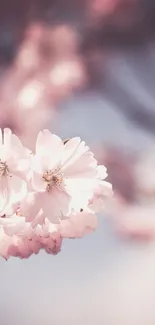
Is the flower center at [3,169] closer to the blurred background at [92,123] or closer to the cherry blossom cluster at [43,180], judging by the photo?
the cherry blossom cluster at [43,180]

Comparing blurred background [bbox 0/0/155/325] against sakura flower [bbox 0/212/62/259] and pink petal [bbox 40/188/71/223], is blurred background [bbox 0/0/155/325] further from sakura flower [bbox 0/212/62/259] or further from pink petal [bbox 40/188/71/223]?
pink petal [bbox 40/188/71/223]

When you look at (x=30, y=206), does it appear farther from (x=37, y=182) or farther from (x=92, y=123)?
(x=92, y=123)

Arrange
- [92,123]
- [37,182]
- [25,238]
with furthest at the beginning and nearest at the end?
[92,123]
[25,238]
[37,182]

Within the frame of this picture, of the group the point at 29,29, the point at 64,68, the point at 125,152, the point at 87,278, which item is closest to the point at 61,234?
the point at 87,278

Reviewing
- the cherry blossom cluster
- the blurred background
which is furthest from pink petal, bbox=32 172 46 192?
the blurred background

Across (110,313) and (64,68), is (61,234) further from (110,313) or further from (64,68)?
(64,68)

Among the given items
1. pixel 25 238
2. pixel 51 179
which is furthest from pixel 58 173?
pixel 25 238
